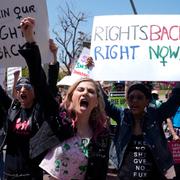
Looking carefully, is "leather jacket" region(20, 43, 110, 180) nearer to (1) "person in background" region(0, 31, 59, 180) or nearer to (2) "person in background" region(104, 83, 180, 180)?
(1) "person in background" region(0, 31, 59, 180)

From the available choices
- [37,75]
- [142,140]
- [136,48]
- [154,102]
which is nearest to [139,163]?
[142,140]

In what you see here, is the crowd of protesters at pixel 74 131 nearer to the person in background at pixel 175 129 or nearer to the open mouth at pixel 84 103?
the open mouth at pixel 84 103

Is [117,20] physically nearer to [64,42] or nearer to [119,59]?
[119,59]

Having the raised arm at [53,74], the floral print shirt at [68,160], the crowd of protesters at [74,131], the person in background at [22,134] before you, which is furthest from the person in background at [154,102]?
the floral print shirt at [68,160]

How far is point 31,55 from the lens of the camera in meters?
3.00

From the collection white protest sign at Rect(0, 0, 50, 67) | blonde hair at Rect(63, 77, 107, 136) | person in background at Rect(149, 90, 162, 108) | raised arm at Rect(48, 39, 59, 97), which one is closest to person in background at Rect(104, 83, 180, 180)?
person in background at Rect(149, 90, 162, 108)

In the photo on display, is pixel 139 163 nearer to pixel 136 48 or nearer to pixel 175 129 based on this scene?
pixel 136 48

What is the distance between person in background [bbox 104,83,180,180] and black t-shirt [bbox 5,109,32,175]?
70 centimetres

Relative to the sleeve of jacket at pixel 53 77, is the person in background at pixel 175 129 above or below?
below

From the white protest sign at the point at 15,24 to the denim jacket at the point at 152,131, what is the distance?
3.15ft

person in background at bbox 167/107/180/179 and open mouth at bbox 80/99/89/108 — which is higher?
open mouth at bbox 80/99/89/108

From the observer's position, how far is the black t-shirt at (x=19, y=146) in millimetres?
3498

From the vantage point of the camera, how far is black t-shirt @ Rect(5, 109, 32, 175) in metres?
3.50

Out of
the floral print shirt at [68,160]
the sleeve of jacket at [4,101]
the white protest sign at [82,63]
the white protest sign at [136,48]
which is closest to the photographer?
the floral print shirt at [68,160]
